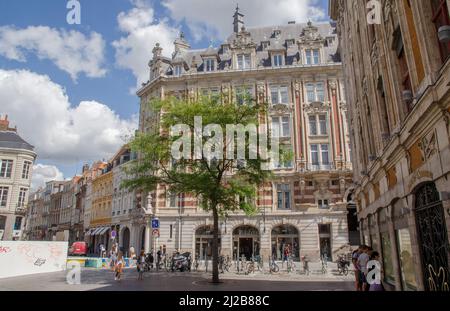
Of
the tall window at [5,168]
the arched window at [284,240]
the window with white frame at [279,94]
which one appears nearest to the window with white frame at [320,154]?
the window with white frame at [279,94]

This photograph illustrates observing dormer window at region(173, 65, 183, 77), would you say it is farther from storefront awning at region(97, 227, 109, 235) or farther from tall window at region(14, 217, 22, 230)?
tall window at region(14, 217, 22, 230)

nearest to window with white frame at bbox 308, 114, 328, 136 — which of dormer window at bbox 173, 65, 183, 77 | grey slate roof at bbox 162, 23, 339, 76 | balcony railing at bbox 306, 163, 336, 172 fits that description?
balcony railing at bbox 306, 163, 336, 172

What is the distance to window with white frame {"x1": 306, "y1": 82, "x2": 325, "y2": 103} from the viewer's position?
3338 cm

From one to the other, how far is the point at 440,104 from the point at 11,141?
52071 mm

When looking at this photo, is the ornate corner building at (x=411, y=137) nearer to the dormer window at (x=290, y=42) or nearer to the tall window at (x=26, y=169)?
the dormer window at (x=290, y=42)

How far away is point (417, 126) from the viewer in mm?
7406

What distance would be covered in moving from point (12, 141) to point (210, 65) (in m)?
30.7

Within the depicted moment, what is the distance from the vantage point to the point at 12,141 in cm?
4559

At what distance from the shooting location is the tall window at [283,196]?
102 feet

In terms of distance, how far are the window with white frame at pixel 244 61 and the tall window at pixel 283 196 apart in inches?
530

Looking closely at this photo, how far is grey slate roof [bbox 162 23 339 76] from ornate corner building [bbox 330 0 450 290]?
22.0m

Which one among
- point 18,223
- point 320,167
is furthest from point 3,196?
point 320,167

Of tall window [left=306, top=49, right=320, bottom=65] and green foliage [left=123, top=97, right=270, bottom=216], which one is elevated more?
tall window [left=306, top=49, right=320, bottom=65]
